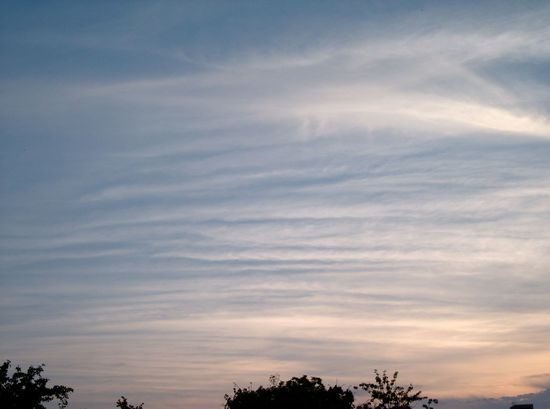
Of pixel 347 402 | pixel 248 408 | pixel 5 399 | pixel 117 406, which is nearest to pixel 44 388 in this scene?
pixel 5 399

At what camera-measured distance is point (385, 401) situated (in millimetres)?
64875

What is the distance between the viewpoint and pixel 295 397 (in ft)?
225

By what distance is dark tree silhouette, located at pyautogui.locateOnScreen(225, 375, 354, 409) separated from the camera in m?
68.2

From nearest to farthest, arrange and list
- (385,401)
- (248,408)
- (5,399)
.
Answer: (5,399) < (385,401) < (248,408)

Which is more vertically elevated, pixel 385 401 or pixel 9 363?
pixel 9 363

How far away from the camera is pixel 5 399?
59.8 metres

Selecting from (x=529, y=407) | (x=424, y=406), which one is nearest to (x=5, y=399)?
(x=424, y=406)

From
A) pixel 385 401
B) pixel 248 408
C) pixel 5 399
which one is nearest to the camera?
pixel 5 399

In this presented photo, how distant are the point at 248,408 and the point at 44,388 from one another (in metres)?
22.3

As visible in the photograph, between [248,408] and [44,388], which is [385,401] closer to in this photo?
[248,408]

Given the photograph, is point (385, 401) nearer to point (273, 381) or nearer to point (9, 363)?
point (273, 381)

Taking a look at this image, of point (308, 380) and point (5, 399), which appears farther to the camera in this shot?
point (308, 380)

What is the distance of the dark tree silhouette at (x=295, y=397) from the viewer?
6825 centimetres

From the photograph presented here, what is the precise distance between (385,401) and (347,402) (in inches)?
378
